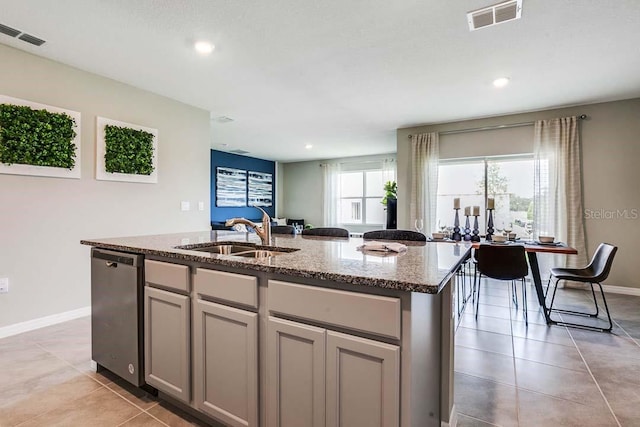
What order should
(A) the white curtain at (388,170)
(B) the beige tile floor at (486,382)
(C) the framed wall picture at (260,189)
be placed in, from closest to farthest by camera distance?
(B) the beige tile floor at (486,382), (A) the white curtain at (388,170), (C) the framed wall picture at (260,189)

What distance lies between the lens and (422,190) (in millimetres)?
5395

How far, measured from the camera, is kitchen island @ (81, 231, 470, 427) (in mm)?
1057

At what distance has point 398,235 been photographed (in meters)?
2.52

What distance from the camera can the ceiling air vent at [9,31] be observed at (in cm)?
246

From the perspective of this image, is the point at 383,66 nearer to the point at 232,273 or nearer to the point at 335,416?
the point at 232,273

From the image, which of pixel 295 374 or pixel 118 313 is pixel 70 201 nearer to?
pixel 118 313

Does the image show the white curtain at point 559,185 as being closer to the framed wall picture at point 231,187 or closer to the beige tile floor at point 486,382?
the beige tile floor at point 486,382

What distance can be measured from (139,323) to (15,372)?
1.16 meters

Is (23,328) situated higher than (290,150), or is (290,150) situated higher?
(290,150)

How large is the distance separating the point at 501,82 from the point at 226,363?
386 cm

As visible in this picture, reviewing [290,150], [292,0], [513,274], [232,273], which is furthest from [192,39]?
[290,150]

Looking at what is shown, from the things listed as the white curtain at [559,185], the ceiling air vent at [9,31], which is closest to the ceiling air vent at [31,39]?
the ceiling air vent at [9,31]

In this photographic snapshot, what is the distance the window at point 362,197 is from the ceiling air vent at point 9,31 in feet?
22.5

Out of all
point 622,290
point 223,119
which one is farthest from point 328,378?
point 622,290
